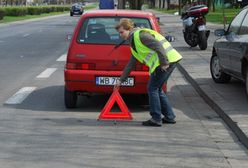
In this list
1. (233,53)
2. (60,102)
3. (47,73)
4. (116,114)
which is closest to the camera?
(116,114)

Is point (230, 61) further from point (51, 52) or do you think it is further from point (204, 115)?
point (51, 52)

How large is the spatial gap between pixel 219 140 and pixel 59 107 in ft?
10.4

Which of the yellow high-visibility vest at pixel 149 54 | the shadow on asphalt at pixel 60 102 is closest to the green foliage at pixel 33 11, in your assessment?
the shadow on asphalt at pixel 60 102

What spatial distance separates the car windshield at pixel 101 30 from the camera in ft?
30.7

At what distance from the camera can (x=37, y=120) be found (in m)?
8.52

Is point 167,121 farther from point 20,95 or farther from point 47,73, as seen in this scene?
point 47,73

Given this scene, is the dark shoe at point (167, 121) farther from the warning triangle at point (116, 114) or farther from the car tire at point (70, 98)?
the car tire at point (70, 98)

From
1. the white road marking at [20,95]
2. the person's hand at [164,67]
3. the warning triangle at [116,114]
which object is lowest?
the white road marking at [20,95]

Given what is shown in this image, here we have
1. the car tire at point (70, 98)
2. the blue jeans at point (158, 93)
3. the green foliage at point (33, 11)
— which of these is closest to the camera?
the blue jeans at point (158, 93)

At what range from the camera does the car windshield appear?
937 cm

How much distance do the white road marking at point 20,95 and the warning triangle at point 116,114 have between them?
2169 millimetres

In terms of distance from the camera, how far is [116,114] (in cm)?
851

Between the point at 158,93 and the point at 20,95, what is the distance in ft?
11.3

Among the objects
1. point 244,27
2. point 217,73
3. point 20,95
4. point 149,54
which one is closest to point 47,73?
point 20,95
